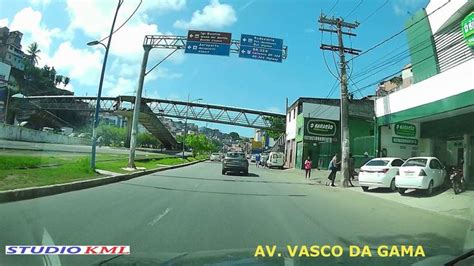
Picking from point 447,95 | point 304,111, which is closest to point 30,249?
point 447,95

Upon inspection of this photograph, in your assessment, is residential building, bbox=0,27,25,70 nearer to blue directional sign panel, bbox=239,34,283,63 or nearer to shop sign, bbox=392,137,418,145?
blue directional sign panel, bbox=239,34,283,63

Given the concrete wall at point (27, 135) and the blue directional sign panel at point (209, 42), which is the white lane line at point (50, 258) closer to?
the blue directional sign panel at point (209, 42)

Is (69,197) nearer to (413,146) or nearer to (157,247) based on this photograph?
(157,247)

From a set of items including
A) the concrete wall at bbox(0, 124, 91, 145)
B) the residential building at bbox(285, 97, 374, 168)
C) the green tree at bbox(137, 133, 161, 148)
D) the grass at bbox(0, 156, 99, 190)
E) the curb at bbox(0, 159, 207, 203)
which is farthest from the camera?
the green tree at bbox(137, 133, 161, 148)

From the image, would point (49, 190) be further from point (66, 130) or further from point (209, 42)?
point (66, 130)

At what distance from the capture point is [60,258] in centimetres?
645

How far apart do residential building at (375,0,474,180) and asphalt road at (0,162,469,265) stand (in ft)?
26.3

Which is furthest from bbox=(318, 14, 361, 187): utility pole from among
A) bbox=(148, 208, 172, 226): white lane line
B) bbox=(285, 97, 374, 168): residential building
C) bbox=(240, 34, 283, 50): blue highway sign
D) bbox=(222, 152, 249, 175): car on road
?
bbox=(285, 97, 374, 168): residential building

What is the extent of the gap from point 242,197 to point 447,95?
10.9m

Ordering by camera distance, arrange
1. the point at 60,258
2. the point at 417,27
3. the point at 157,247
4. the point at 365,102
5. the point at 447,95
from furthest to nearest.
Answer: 1. the point at 365,102
2. the point at 417,27
3. the point at 447,95
4. the point at 157,247
5. the point at 60,258

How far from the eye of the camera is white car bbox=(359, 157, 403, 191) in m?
21.1

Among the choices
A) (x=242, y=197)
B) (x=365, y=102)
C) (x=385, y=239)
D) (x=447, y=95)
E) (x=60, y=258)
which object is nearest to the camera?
(x=60, y=258)

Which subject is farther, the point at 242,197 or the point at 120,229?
the point at 242,197

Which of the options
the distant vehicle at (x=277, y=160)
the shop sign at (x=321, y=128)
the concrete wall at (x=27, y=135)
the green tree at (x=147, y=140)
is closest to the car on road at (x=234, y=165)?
the concrete wall at (x=27, y=135)
